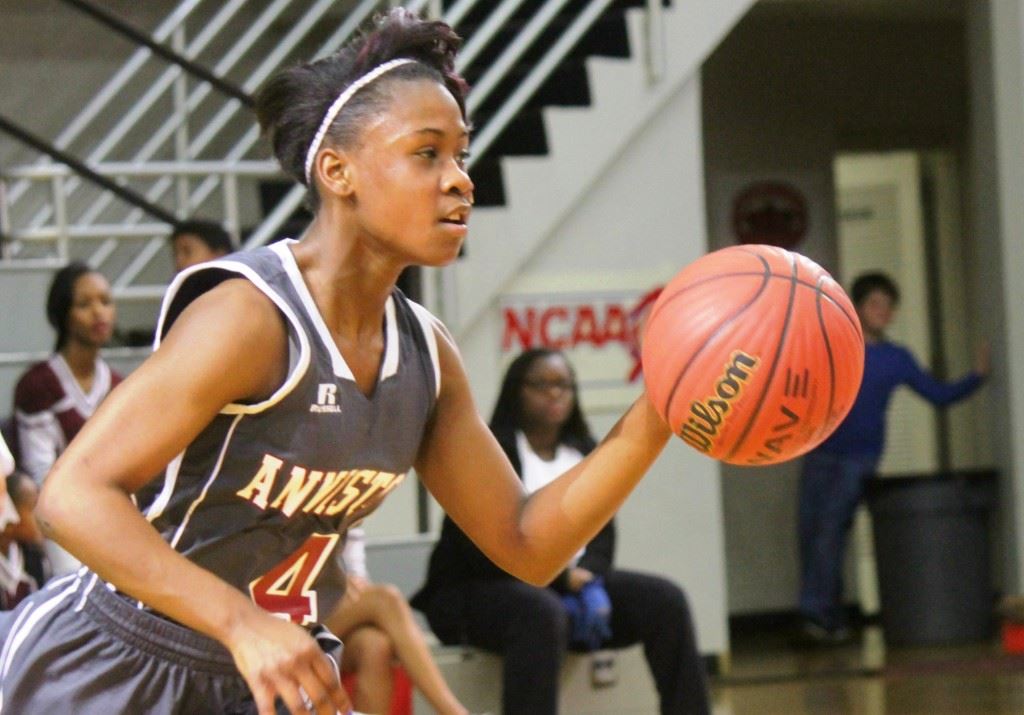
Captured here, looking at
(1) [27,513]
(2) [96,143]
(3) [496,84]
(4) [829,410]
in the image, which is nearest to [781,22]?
(3) [496,84]

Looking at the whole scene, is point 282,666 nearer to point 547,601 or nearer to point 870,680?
point 547,601

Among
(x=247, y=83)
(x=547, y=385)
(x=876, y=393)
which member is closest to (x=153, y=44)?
(x=247, y=83)

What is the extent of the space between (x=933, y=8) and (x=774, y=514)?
266 centimetres

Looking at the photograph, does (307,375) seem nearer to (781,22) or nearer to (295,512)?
(295,512)

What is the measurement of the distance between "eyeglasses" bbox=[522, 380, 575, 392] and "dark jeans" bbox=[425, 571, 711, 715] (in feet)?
2.04

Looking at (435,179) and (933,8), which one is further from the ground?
(933,8)

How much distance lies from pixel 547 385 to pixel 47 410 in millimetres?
1569

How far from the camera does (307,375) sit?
241cm

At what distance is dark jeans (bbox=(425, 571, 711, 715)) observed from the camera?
536 centimetres

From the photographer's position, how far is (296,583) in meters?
2.56

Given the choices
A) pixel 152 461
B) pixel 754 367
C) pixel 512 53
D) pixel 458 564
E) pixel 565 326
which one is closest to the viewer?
pixel 152 461

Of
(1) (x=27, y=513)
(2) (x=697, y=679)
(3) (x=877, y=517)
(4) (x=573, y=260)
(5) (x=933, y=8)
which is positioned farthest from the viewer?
(5) (x=933, y=8)

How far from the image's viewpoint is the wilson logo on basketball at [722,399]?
8.27ft

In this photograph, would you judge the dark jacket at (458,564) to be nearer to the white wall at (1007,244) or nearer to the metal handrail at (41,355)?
the metal handrail at (41,355)
